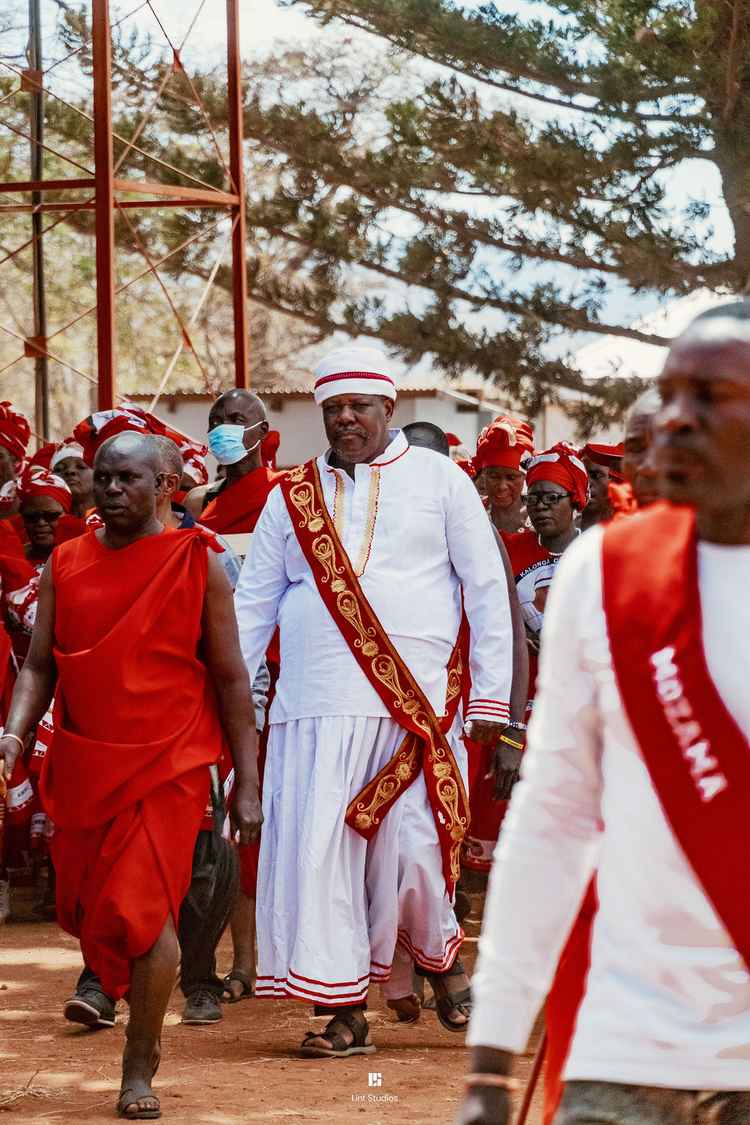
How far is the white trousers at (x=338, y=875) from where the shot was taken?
7.03 m

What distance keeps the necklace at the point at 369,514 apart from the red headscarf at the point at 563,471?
1953 mm

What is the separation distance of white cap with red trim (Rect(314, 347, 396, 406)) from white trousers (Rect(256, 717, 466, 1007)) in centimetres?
123

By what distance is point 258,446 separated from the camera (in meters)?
9.36

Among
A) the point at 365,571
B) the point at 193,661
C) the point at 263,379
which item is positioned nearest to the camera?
the point at 193,661

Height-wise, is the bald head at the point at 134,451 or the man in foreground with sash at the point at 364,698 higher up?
the bald head at the point at 134,451

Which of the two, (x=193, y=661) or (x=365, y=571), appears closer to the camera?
(x=193, y=661)

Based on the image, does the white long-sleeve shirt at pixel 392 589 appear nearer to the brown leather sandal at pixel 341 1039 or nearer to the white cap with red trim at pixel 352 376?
the white cap with red trim at pixel 352 376

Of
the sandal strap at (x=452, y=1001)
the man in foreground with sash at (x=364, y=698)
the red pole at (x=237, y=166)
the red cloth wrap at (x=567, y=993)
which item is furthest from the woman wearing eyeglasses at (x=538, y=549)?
the red pole at (x=237, y=166)

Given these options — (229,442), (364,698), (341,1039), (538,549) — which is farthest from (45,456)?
(341,1039)

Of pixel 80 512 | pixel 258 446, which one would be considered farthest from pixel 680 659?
pixel 80 512

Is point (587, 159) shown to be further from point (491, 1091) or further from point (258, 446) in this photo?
point (491, 1091)

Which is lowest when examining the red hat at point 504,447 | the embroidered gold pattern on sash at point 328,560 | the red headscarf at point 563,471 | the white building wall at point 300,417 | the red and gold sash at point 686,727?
the red and gold sash at point 686,727

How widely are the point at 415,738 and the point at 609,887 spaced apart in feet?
14.9

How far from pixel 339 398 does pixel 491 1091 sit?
16.3ft
